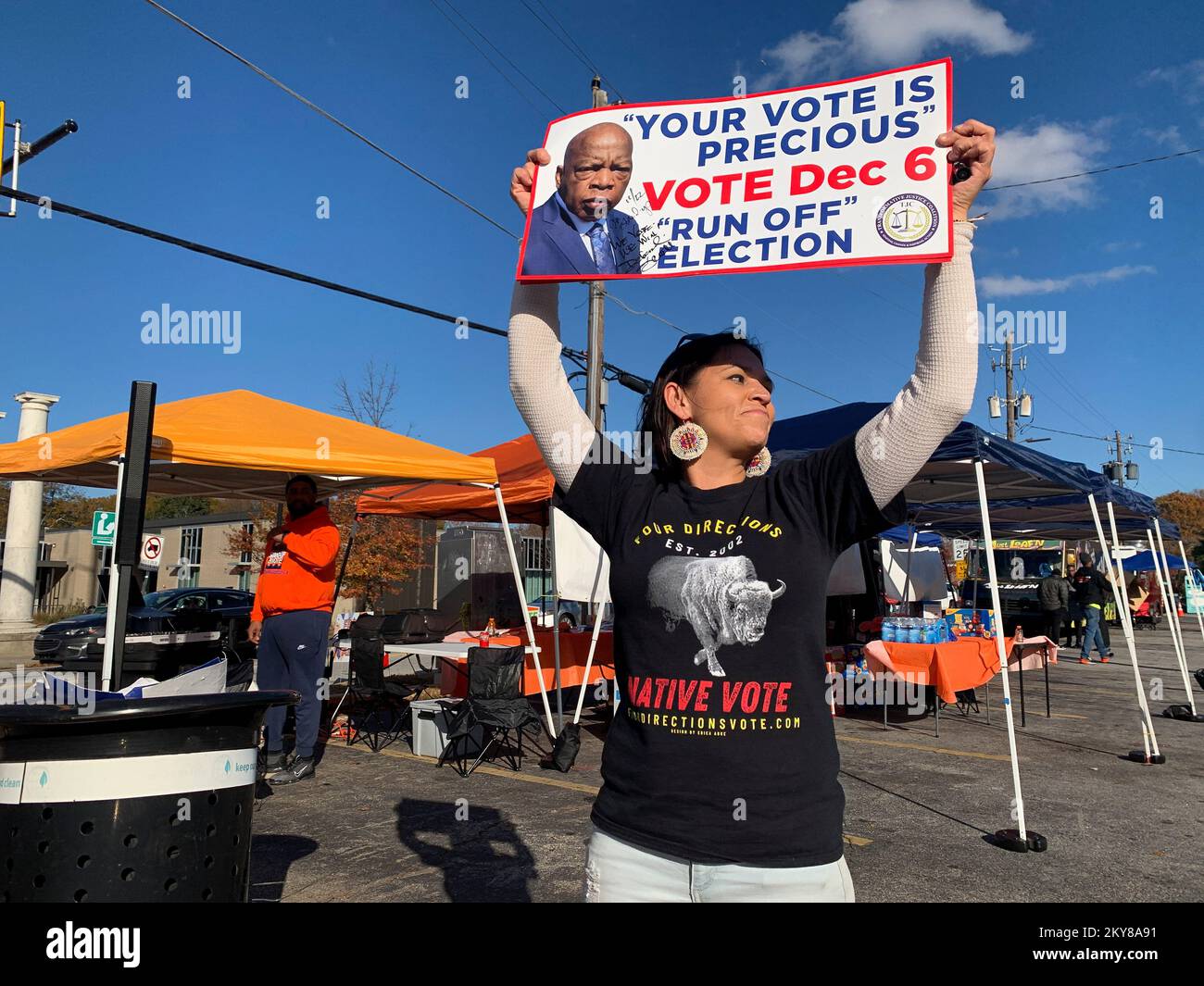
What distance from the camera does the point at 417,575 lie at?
2652 centimetres

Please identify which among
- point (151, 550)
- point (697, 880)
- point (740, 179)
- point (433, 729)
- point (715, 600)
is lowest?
point (433, 729)

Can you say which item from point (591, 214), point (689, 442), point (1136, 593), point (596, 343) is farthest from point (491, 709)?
point (1136, 593)

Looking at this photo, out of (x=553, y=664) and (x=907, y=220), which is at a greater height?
(x=907, y=220)

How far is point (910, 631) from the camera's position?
352 inches

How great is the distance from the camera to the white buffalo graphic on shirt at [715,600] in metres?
1.61

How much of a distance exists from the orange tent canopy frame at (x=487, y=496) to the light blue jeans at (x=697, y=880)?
291 inches

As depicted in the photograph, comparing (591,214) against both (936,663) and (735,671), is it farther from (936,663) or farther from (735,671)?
(936,663)

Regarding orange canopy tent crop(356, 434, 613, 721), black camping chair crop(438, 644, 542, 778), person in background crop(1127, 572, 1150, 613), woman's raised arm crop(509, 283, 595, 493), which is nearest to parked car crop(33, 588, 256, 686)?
black camping chair crop(438, 644, 542, 778)

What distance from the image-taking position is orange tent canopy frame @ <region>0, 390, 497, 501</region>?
6.36 m

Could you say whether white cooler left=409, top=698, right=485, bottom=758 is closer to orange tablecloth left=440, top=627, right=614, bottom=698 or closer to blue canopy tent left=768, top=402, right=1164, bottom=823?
orange tablecloth left=440, top=627, right=614, bottom=698

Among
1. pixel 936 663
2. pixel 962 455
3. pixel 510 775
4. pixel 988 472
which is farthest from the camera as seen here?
pixel 936 663

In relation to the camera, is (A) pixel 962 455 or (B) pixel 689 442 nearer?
(B) pixel 689 442

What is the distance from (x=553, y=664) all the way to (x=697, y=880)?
788 cm
